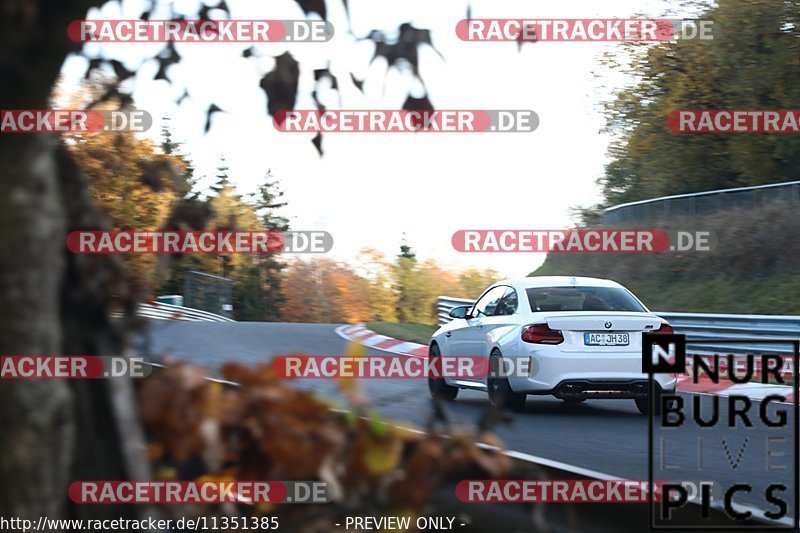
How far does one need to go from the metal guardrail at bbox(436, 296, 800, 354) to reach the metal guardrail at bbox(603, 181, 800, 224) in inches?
351

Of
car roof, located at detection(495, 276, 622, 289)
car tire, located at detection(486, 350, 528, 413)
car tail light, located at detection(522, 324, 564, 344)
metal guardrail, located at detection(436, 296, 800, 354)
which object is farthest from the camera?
metal guardrail, located at detection(436, 296, 800, 354)

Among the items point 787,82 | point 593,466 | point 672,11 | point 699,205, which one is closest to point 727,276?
point 699,205

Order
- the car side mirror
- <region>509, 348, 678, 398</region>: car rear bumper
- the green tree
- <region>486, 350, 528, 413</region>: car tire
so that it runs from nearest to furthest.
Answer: <region>509, 348, 678, 398</region>: car rear bumper → <region>486, 350, 528, 413</region>: car tire → the car side mirror → the green tree

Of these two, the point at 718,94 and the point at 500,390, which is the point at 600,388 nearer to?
the point at 500,390

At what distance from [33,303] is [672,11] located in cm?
3710

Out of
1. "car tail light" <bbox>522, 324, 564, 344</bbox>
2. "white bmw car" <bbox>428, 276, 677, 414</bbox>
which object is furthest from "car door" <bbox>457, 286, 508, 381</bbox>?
"car tail light" <bbox>522, 324, 564, 344</bbox>

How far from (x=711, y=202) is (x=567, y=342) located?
18.6 meters

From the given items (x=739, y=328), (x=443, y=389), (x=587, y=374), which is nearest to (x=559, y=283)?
(x=587, y=374)

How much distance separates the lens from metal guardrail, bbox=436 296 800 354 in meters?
17.0

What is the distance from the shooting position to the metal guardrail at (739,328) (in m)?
17.0

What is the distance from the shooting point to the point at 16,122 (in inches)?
107

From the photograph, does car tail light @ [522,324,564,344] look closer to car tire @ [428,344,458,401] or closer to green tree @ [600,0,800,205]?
car tire @ [428,344,458,401]

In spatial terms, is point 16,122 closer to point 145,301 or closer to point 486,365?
point 145,301

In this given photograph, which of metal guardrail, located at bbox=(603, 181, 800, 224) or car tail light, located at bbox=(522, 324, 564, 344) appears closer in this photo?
car tail light, located at bbox=(522, 324, 564, 344)
